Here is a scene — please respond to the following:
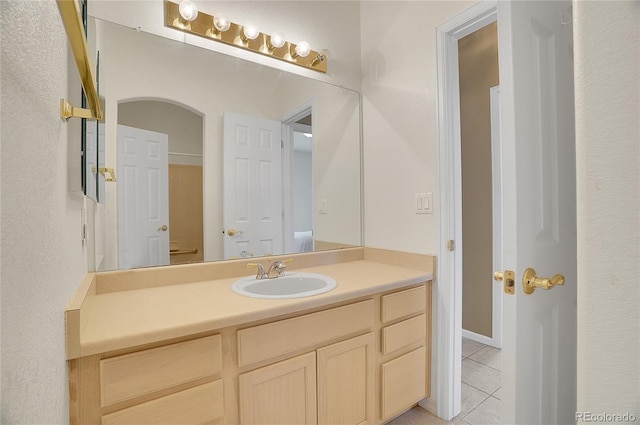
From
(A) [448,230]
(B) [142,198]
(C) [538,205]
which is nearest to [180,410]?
(B) [142,198]

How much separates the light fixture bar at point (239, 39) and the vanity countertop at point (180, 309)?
1322mm

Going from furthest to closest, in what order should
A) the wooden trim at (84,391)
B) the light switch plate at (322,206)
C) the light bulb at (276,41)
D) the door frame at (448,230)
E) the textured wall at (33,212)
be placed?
the light switch plate at (322,206), the light bulb at (276,41), the door frame at (448,230), the wooden trim at (84,391), the textured wall at (33,212)

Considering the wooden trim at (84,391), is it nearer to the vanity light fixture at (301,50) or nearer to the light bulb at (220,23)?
the light bulb at (220,23)

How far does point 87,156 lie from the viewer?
0.90m

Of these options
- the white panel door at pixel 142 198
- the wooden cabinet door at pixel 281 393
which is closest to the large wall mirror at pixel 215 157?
the white panel door at pixel 142 198

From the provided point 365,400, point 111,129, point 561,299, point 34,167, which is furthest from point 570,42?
point 111,129

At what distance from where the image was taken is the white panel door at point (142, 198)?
1417 millimetres

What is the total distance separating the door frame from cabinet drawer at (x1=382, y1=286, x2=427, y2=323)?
0.12 meters

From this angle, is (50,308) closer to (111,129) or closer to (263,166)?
(111,129)

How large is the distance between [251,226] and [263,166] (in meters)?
0.38

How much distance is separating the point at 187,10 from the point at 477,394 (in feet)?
9.02

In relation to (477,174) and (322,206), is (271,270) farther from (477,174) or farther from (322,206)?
(477,174)

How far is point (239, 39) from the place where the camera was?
67.0 inches

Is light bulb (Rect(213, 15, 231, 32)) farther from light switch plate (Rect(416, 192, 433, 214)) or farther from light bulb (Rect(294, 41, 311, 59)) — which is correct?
light switch plate (Rect(416, 192, 433, 214))
